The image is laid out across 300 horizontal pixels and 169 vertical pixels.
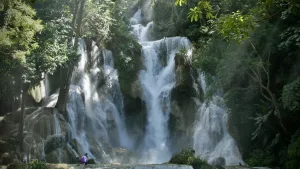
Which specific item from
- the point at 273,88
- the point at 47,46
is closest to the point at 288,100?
the point at 273,88

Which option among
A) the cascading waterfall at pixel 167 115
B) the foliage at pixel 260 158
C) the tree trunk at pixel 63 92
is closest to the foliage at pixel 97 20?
the tree trunk at pixel 63 92

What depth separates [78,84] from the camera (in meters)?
24.6

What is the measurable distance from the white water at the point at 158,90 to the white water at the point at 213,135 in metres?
3.23

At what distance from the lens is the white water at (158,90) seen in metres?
24.0

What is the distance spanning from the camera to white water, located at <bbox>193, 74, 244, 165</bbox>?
19623mm

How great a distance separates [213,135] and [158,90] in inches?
283

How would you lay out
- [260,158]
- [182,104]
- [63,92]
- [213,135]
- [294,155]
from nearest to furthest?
[294,155] < [260,158] < [63,92] < [213,135] < [182,104]

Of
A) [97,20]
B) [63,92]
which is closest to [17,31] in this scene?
[63,92]

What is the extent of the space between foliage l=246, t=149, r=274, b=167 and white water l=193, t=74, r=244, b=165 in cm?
260

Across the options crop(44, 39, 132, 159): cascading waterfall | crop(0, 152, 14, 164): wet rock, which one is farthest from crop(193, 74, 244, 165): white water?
crop(0, 152, 14, 164): wet rock

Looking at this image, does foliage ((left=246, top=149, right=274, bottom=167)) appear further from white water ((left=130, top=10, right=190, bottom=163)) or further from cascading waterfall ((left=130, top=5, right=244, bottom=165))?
white water ((left=130, top=10, right=190, bottom=163))

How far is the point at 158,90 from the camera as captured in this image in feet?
86.4

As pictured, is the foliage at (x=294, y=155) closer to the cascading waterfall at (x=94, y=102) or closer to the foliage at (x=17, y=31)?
the cascading waterfall at (x=94, y=102)

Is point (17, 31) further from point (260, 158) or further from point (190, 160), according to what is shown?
point (260, 158)
